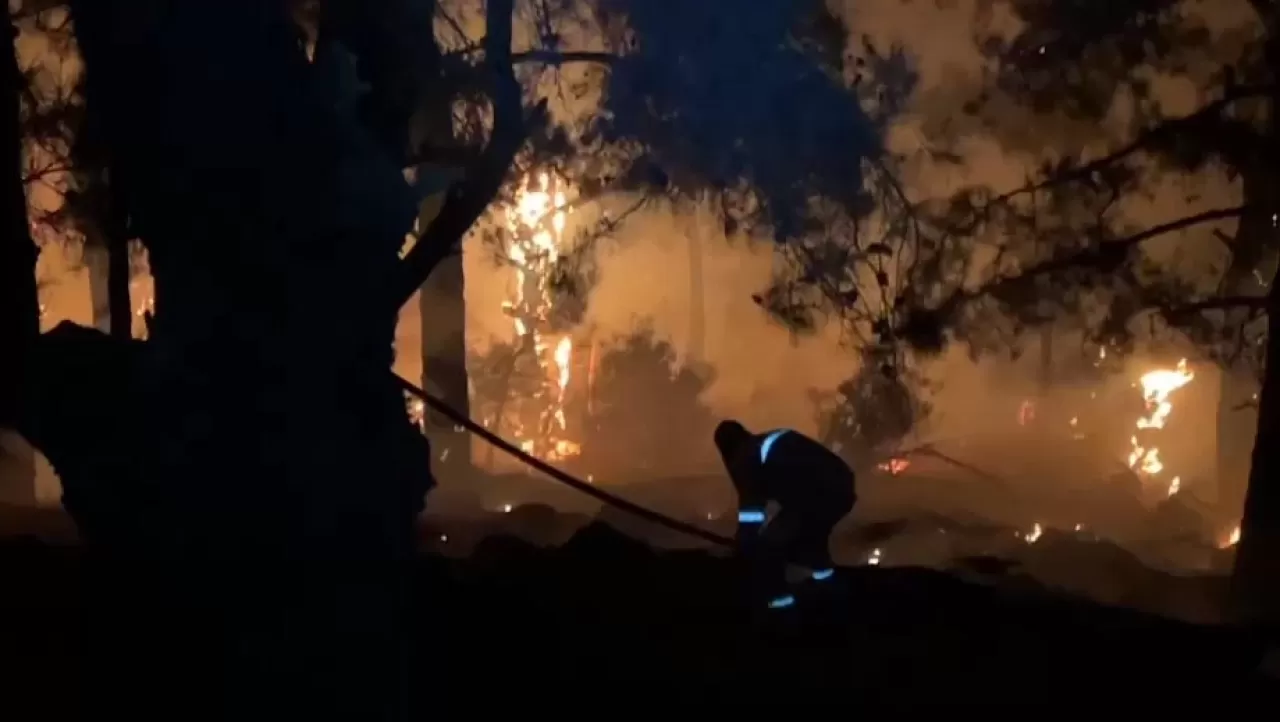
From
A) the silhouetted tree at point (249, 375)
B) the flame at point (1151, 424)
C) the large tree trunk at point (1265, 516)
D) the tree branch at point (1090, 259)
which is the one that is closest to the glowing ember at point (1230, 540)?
the large tree trunk at point (1265, 516)

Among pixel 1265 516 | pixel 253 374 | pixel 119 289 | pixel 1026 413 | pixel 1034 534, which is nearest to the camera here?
pixel 253 374

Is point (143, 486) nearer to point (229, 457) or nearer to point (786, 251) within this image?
point (229, 457)

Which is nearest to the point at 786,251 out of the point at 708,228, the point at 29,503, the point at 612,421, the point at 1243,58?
the point at 708,228

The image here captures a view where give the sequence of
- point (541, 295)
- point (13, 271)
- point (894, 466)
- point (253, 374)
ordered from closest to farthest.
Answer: point (253, 374)
point (13, 271)
point (541, 295)
point (894, 466)

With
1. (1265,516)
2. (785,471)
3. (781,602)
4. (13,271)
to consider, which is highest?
(13,271)

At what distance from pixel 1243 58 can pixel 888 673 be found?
460 centimetres

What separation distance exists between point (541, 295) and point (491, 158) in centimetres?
845

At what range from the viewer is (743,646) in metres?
6.44

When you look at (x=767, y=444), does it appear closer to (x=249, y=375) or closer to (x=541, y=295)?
(x=249, y=375)

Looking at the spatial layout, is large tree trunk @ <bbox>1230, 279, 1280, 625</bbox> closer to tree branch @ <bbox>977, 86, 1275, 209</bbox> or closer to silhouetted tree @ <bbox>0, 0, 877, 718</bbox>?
tree branch @ <bbox>977, 86, 1275, 209</bbox>

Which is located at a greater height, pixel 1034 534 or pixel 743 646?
pixel 1034 534

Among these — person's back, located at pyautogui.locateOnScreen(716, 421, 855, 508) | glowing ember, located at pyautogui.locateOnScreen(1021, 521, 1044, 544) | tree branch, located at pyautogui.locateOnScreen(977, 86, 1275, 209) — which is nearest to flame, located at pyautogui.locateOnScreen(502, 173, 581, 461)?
person's back, located at pyautogui.locateOnScreen(716, 421, 855, 508)

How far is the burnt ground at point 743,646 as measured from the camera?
564 cm

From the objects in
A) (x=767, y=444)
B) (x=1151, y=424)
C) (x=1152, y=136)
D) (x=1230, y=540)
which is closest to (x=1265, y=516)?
(x=1152, y=136)
